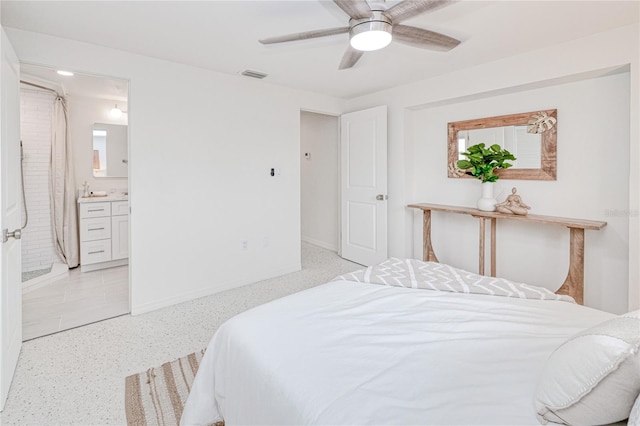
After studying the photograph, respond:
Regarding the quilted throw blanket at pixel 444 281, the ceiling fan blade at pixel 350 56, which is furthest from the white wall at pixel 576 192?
the ceiling fan blade at pixel 350 56

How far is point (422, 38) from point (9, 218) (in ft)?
8.61

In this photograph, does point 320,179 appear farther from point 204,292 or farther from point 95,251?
point 95,251

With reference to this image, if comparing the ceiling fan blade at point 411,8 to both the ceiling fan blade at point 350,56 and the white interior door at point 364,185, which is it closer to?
the ceiling fan blade at point 350,56

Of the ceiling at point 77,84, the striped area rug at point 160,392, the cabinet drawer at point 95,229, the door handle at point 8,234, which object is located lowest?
the striped area rug at point 160,392

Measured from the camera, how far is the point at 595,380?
79cm

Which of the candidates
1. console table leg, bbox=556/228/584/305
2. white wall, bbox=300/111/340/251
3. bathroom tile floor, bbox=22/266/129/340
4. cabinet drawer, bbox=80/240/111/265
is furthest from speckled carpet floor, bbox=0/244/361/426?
console table leg, bbox=556/228/584/305

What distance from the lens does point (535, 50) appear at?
2893 mm

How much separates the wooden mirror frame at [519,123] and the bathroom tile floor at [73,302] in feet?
12.4

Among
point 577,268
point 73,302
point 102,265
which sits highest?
point 577,268

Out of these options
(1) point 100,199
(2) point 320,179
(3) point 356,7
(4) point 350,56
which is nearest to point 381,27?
(3) point 356,7

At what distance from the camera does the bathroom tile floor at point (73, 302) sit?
2.79 meters

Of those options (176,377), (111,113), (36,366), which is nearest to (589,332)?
(176,377)

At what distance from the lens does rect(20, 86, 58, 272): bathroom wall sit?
13.4 ft

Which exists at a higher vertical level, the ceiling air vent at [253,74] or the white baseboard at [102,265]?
the ceiling air vent at [253,74]
